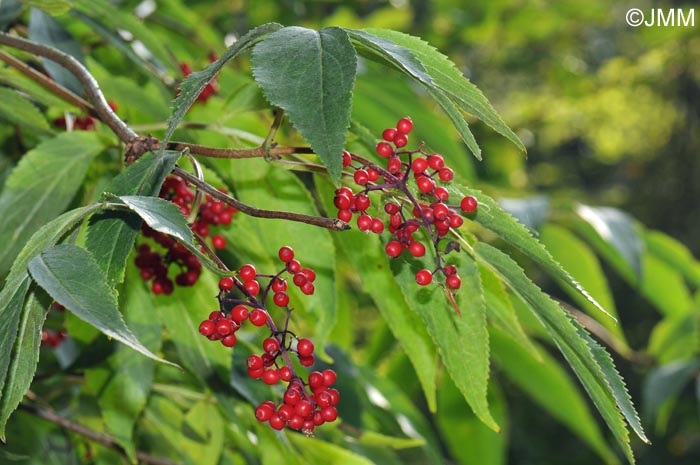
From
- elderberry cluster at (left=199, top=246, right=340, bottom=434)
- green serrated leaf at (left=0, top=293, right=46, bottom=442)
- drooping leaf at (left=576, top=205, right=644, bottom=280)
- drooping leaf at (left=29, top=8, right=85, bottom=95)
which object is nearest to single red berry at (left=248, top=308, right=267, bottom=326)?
elderberry cluster at (left=199, top=246, right=340, bottom=434)

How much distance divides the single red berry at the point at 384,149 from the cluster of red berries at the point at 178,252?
6.4 inches

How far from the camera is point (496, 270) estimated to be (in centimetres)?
51

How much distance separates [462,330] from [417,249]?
0.08m

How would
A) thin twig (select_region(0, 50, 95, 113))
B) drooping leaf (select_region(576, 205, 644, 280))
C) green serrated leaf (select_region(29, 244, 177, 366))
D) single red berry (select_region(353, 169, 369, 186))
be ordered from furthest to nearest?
drooping leaf (select_region(576, 205, 644, 280)) < thin twig (select_region(0, 50, 95, 113)) < single red berry (select_region(353, 169, 369, 186)) < green serrated leaf (select_region(29, 244, 177, 366))

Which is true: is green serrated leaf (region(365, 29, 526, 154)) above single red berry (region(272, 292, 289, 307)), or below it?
above

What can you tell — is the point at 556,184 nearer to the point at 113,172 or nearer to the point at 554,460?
the point at 554,460

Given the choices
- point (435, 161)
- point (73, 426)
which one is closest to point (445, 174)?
point (435, 161)

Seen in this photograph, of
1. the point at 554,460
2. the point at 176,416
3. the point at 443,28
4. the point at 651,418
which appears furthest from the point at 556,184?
the point at 176,416

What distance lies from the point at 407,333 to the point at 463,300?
0.12 metres

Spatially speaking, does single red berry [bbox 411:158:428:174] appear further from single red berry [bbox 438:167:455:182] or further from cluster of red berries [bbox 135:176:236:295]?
cluster of red berries [bbox 135:176:236:295]

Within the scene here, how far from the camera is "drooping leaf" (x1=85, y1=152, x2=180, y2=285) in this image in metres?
0.42

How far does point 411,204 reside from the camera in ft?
1.58

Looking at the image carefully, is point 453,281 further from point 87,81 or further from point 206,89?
point 206,89

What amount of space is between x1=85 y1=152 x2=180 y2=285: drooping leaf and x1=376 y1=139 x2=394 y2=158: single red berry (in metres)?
0.12
